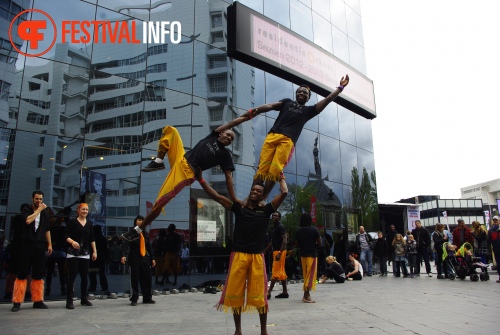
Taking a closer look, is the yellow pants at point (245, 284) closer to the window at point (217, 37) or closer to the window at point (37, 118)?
the window at point (37, 118)

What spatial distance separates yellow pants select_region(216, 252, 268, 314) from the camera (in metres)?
4.11

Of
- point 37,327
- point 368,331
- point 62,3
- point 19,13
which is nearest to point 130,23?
point 62,3

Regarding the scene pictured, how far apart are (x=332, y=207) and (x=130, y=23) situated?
1050 cm

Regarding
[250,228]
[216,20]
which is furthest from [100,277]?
[216,20]

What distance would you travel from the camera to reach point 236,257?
13.9 feet

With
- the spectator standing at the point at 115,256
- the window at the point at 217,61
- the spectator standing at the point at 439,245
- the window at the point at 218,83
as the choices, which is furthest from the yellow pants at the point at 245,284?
the spectator standing at the point at 439,245

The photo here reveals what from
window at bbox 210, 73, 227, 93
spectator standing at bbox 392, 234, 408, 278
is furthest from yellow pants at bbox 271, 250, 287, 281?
spectator standing at bbox 392, 234, 408, 278

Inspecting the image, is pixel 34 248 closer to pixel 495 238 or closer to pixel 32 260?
pixel 32 260

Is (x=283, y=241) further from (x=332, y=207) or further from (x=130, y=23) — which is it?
(x=332, y=207)

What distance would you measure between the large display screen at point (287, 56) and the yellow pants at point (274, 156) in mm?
7329

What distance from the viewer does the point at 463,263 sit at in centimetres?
1143

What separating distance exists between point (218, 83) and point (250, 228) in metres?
8.72

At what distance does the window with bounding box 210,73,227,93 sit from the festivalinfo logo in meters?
1.57

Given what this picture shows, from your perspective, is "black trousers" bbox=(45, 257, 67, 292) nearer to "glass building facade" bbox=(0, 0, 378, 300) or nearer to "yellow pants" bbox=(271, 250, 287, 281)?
"glass building facade" bbox=(0, 0, 378, 300)
